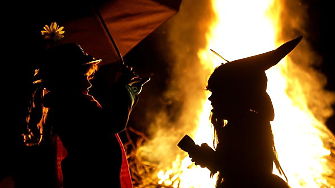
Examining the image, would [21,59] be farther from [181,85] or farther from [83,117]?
[181,85]

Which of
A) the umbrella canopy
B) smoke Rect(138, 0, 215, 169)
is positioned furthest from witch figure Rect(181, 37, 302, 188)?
smoke Rect(138, 0, 215, 169)

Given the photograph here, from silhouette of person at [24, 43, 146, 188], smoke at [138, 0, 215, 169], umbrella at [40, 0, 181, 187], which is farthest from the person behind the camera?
smoke at [138, 0, 215, 169]

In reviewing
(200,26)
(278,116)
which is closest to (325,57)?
(278,116)

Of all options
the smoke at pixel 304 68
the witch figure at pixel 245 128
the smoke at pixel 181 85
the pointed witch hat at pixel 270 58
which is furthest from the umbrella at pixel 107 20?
the smoke at pixel 304 68

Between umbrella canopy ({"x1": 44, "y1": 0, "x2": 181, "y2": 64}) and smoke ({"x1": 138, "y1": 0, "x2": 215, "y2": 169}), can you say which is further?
smoke ({"x1": 138, "y1": 0, "x2": 215, "y2": 169})

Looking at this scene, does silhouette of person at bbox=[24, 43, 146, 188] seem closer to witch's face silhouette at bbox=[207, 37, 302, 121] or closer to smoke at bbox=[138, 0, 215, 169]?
witch's face silhouette at bbox=[207, 37, 302, 121]

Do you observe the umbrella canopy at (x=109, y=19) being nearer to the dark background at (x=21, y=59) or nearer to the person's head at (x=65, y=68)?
the dark background at (x=21, y=59)

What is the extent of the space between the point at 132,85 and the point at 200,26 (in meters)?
3.88

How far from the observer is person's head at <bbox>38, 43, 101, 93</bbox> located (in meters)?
2.61

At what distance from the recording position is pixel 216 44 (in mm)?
5098

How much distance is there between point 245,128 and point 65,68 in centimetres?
170

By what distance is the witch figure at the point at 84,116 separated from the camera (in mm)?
2521

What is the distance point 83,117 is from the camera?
252cm

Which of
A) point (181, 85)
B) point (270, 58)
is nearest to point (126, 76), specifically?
point (270, 58)
